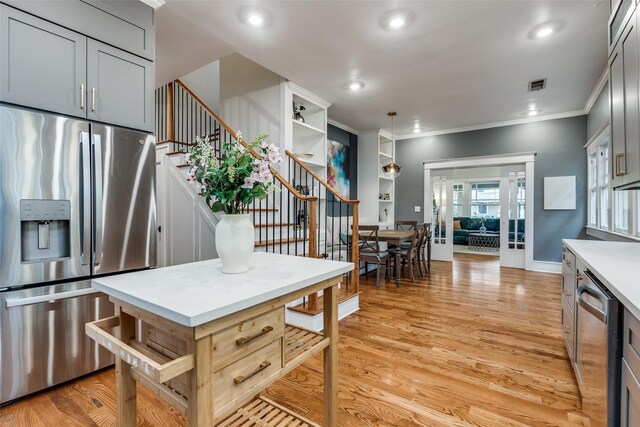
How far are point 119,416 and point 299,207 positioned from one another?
3667mm

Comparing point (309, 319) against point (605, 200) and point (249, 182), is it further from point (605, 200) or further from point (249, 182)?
point (605, 200)

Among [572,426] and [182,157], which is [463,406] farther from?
[182,157]

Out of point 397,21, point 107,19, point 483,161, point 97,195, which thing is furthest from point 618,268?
point 483,161

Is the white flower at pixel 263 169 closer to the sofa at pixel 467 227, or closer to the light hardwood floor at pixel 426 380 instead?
the light hardwood floor at pixel 426 380

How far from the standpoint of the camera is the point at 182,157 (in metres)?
3.42

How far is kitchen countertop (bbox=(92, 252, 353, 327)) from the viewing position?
3.04 ft

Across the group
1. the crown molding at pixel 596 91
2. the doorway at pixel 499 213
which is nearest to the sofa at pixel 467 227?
the doorway at pixel 499 213

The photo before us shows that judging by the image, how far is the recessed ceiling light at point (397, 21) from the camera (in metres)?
2.67

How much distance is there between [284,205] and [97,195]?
2.58m

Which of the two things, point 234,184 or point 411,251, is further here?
point 411,251

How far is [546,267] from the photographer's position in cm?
549

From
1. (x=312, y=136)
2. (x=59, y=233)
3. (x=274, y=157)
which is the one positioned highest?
(x=312, y=136)

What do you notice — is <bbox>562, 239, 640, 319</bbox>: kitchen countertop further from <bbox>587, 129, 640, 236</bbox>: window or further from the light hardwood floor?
<bbox>587, 129, 640, 236</bbox>: window

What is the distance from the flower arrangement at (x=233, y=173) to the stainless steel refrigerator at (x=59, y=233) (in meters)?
1.20
